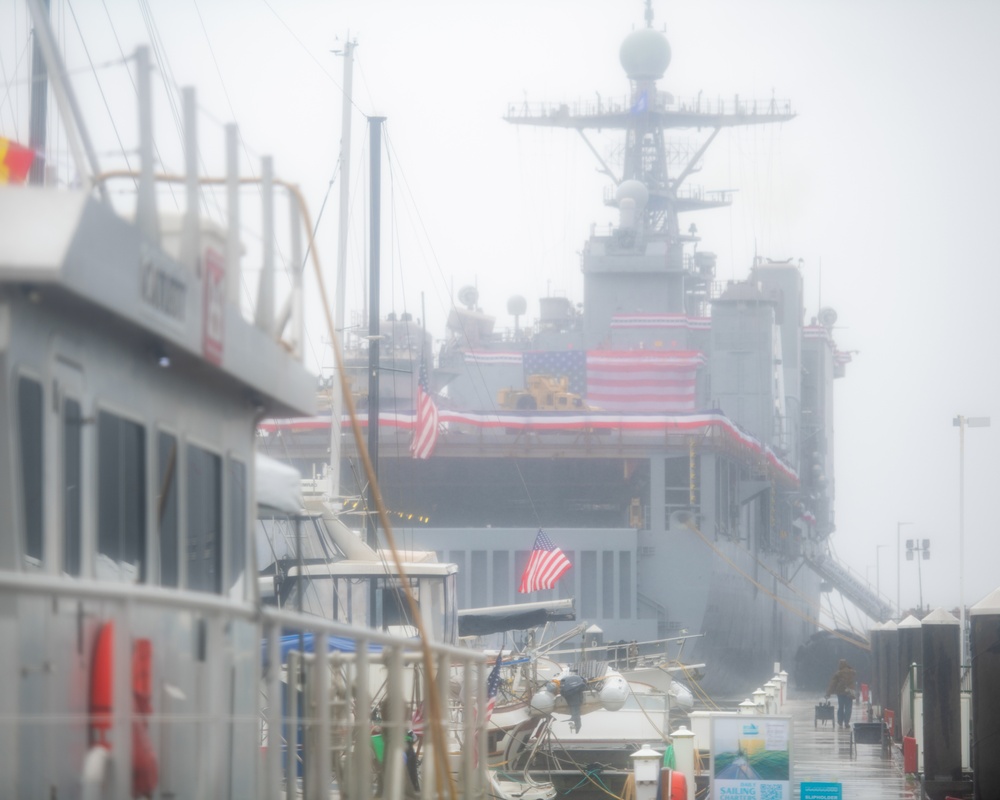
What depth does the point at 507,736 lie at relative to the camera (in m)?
22.1

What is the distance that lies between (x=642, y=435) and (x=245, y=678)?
46108 millimetres

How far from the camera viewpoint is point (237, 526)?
6.33m

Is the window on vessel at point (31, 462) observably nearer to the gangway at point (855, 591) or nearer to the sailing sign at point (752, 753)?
the sailing sign at point (752, 753)

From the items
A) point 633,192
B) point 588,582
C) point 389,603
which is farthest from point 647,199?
point 389,603

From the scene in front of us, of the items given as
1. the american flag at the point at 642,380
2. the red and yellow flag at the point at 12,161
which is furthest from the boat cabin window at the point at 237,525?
the american flag at the point at 642,380

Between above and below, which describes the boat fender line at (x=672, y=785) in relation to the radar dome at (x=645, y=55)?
below

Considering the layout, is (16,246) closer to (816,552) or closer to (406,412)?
(406,412)

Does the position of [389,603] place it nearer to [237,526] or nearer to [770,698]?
[770,698]

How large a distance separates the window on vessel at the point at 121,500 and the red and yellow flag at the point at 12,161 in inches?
48.8

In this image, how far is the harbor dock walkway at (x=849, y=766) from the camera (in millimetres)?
20719

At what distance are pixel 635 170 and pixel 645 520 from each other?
29.0 meters

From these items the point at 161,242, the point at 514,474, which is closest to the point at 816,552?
the point at 514,474

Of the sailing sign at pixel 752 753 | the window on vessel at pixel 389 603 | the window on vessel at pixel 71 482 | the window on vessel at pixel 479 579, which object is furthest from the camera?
the window on vessel at pixel 479 579

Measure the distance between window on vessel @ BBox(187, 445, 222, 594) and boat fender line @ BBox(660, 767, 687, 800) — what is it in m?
12.6
